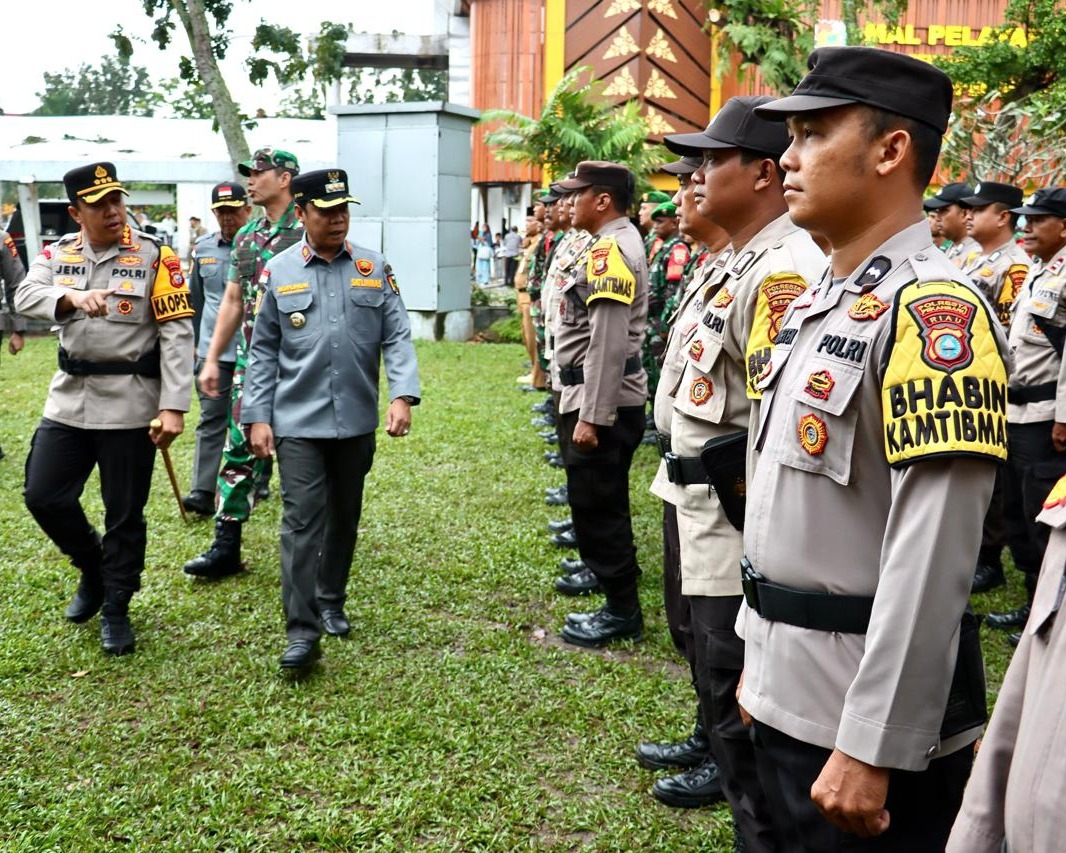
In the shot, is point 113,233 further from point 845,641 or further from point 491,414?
point 491,414

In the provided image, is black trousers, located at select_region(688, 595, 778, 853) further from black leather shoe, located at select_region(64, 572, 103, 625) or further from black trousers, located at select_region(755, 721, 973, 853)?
black leather shoe, located at select_region(64, 572, 103, 625)

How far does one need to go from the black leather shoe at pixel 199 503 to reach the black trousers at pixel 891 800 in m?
5.62

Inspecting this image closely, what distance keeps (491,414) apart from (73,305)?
6552mm

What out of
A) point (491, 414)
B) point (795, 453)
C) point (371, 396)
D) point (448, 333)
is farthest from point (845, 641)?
point (448, 333)

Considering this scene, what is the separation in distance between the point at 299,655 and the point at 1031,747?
3562 millimetres

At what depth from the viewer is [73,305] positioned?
471 centimetres

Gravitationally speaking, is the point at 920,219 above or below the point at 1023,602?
above

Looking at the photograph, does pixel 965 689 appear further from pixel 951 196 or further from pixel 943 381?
pixel 951 196

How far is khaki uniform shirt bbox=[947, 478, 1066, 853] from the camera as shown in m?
1.39

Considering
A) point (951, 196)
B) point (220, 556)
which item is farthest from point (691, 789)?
point (951, 196)

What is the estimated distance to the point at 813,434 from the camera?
1980 mm

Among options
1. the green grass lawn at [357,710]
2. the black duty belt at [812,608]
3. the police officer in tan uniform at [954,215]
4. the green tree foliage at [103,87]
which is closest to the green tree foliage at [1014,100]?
the police officer in tan uniform at [954,215]

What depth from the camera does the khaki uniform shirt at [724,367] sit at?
2.80 metres

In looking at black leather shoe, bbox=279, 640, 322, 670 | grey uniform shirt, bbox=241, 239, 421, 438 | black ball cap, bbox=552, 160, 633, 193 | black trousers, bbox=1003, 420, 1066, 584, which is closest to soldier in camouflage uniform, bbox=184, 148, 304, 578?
grey uniform shirt, bbox=241, 239, 421, 438
